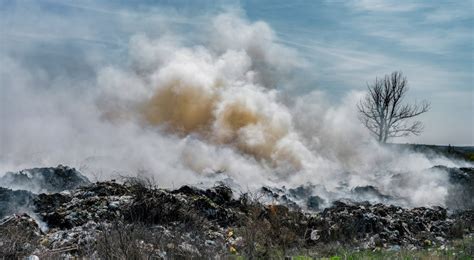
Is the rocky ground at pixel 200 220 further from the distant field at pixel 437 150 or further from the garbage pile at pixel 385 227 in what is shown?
the distant field at pixel 437 150

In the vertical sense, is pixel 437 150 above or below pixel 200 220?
above

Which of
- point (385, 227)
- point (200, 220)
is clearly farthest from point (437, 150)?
point (200, 220)

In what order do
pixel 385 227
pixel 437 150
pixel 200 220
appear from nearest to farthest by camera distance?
pixel 200 220 → pixel 385 227 → pixel 437 150

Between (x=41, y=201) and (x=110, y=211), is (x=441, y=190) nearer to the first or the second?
(x=110, y=211)

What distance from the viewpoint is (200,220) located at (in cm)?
1423

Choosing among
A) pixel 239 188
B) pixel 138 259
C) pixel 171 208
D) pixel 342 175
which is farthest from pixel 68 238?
pixel 342 175

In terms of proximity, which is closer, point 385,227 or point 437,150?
point 385,227

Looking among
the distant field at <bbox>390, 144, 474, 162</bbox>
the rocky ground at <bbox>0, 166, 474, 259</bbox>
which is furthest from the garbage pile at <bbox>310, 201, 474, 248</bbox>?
the distant field at <bbox>390, 144, 474, 162</bbox>

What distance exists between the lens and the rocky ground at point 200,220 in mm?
10406

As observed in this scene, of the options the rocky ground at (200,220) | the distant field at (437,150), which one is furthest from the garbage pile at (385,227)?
the distant field at (437,150)

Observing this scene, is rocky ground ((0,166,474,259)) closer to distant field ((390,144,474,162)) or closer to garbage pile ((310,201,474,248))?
garbage pile ((310,201,474,248))

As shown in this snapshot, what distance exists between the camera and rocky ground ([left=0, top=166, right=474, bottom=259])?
410 inches

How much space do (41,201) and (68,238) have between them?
5445 millimetres

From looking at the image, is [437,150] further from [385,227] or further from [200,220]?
[200,220]
